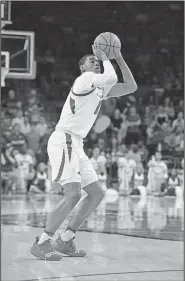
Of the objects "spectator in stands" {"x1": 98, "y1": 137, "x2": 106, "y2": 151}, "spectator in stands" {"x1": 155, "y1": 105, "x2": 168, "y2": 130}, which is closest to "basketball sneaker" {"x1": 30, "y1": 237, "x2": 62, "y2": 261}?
"spectator in stands" {"x1": 98, "y1": 137, "x2": 106, "y2": 151}

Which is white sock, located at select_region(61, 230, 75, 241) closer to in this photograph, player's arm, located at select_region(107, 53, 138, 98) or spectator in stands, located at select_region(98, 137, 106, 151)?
player's arm, located at select_region(107, 53, 138, 98)

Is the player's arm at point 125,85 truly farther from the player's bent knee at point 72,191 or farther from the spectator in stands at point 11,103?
the spectator in stands at point 11,103

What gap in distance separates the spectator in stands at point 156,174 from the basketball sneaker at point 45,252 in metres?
11.0

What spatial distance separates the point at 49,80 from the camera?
22828 millimetres

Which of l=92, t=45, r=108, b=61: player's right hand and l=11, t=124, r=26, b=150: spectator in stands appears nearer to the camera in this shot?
l=92, t=45, r=108, b=61: player's right hand

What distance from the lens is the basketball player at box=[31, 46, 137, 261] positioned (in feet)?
20.6

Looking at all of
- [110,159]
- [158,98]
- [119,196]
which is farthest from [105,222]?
[158,98]

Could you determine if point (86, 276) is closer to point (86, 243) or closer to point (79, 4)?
point (86, 243)

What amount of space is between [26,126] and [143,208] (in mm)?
6757

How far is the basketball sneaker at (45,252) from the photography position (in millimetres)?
6129

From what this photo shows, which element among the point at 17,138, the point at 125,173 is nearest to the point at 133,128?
the point at 125,173

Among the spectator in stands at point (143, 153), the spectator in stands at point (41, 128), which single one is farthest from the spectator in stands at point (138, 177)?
the spectator in stands at point (41, 128)

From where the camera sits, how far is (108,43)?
20.8 feet

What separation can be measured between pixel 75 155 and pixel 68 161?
0.11 m
